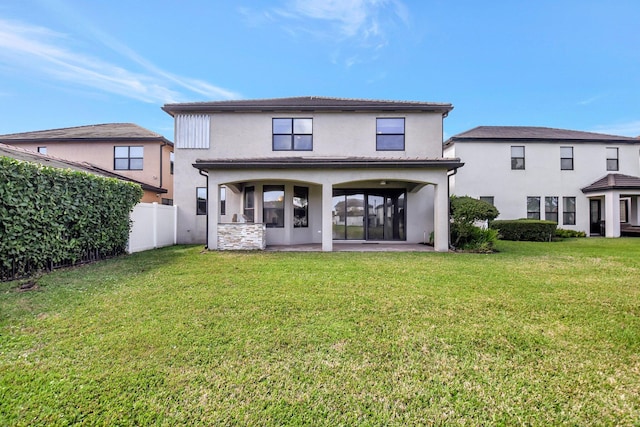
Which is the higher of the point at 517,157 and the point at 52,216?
the point at 517,157

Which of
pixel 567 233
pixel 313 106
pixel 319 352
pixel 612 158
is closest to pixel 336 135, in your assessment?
pixel 313 106

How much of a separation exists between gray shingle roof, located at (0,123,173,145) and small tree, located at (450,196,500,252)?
16.0 metres

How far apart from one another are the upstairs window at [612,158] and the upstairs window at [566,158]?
8.56ft

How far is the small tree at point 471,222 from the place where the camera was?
1027cm

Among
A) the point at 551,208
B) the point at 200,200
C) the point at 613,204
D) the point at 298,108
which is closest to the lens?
the point at 298,108

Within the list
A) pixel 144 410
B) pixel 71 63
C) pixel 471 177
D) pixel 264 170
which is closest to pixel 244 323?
pixel 144 410

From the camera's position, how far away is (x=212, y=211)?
10414 millimetres

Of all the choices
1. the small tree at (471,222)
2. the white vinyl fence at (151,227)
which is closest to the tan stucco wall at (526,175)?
the small tree at (471,222)

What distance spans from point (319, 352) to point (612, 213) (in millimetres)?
21483

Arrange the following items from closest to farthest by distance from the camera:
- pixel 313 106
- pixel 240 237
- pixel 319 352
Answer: pixel 319 352, pixel 240 237, pixel 313 106

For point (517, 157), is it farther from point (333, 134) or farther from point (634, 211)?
point (333, 134)

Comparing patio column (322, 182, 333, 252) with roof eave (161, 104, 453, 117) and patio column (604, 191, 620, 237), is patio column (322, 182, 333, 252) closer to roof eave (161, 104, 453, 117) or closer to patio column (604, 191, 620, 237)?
roof eave (161, 104, 453, 117)

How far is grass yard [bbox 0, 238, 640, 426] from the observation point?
223 centimetres

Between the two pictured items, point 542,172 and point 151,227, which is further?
point 542,172
